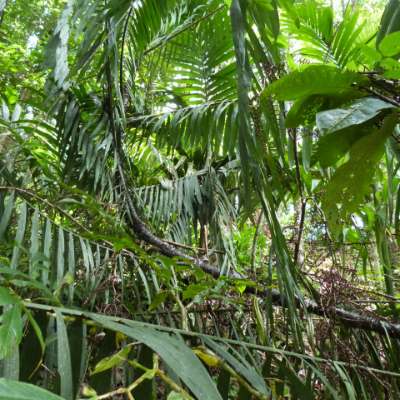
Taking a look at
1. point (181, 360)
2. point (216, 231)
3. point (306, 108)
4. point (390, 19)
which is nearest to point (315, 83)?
point (306, 108)

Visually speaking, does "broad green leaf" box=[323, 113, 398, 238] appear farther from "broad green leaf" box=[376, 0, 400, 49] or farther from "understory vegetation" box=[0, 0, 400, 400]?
"broad green leaf" box=[376, 0, 400, 49]

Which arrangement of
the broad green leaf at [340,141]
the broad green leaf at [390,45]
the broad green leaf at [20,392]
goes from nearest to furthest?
the broad green leaf at [20,392] < the broad green leaf at [390,45] < the broad green leaf at [340,141]

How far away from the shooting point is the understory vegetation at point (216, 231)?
0.31m

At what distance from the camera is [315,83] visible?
471 mm

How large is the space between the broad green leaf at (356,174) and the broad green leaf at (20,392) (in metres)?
0.58

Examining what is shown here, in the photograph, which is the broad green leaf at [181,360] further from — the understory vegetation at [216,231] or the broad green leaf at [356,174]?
the broad green leaf at [356,174]

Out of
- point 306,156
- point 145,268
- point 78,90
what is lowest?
point 145,268

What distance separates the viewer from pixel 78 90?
1188 millimetres

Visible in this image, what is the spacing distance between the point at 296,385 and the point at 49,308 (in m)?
0.33

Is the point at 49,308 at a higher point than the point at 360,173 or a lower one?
lower

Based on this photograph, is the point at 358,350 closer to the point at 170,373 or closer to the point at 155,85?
the point at 170,373

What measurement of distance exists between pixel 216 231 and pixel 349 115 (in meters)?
0.86

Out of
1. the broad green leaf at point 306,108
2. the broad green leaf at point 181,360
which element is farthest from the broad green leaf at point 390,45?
the broad green leaf at point 181,360

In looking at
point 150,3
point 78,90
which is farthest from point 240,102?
point 78,90
